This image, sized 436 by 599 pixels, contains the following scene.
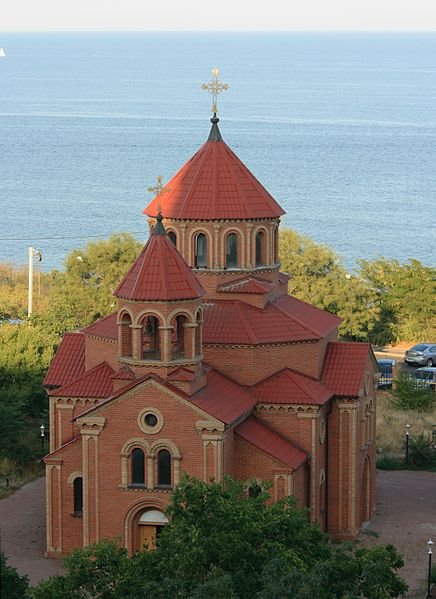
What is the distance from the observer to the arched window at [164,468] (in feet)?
113

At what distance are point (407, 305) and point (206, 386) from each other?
1083 inches

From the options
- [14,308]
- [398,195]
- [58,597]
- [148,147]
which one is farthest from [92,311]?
[148,147]

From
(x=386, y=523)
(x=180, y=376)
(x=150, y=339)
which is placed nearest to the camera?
(x=180, y=376)

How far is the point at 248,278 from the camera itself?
38656 millimetres

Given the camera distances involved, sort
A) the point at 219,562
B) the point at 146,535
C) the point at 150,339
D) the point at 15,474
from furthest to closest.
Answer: the point at 15,474, the point at 150,339, the point at 146,535, the point at 219,562

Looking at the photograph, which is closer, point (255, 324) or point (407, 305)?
point (255, 324)

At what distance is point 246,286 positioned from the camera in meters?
38.4

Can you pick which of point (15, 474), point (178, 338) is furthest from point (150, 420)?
point (15, 474)

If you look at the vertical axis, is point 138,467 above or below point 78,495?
above

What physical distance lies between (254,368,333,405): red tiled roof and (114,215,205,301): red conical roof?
325cm

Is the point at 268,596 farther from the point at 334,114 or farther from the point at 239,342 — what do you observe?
the point at 334,114

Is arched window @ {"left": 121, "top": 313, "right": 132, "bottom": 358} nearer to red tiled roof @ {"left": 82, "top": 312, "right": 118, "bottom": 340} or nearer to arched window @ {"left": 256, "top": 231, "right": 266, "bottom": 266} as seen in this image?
red tiled roof @ {"left": 82, "top": 312, "right": 118, "bottom": 340}

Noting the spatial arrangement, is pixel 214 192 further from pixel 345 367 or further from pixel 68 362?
pixel 68 362

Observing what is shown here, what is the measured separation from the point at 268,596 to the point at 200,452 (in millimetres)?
8331
